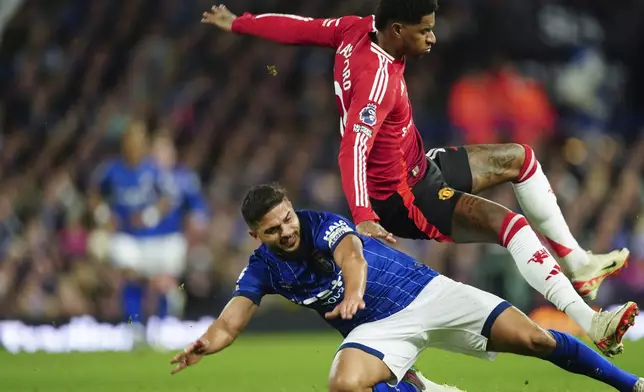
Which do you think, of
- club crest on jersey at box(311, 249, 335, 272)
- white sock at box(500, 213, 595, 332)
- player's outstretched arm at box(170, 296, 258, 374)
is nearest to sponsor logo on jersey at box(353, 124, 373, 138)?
club crest on jersey at box(311, 249, 335, 272)

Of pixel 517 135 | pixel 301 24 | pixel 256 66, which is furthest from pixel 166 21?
pixel 301 24

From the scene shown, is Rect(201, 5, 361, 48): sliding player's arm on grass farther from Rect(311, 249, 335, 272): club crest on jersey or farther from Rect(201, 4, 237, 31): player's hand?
Rect(311, 249, 335, 272): club crest on jersey

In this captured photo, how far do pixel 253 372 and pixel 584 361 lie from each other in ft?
13.1

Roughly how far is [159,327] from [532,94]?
18.9 ft

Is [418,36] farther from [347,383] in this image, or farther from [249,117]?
[249,117]

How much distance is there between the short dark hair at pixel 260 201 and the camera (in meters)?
6.53

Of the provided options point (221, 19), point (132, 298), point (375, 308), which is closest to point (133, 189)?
point (132, 298)

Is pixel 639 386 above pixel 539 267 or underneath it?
underneath

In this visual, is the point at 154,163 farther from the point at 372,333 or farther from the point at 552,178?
the point at 372,333

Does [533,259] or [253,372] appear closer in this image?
[533,259]

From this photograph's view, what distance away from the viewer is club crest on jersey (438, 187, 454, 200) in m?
7.48

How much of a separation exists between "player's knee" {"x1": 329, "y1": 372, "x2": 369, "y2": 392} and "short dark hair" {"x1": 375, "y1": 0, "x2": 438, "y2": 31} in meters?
2.17

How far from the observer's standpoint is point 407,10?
7113mm

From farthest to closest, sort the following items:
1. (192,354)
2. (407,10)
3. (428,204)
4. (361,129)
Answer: (428,204), (407,10), (361,129), (192,354)
